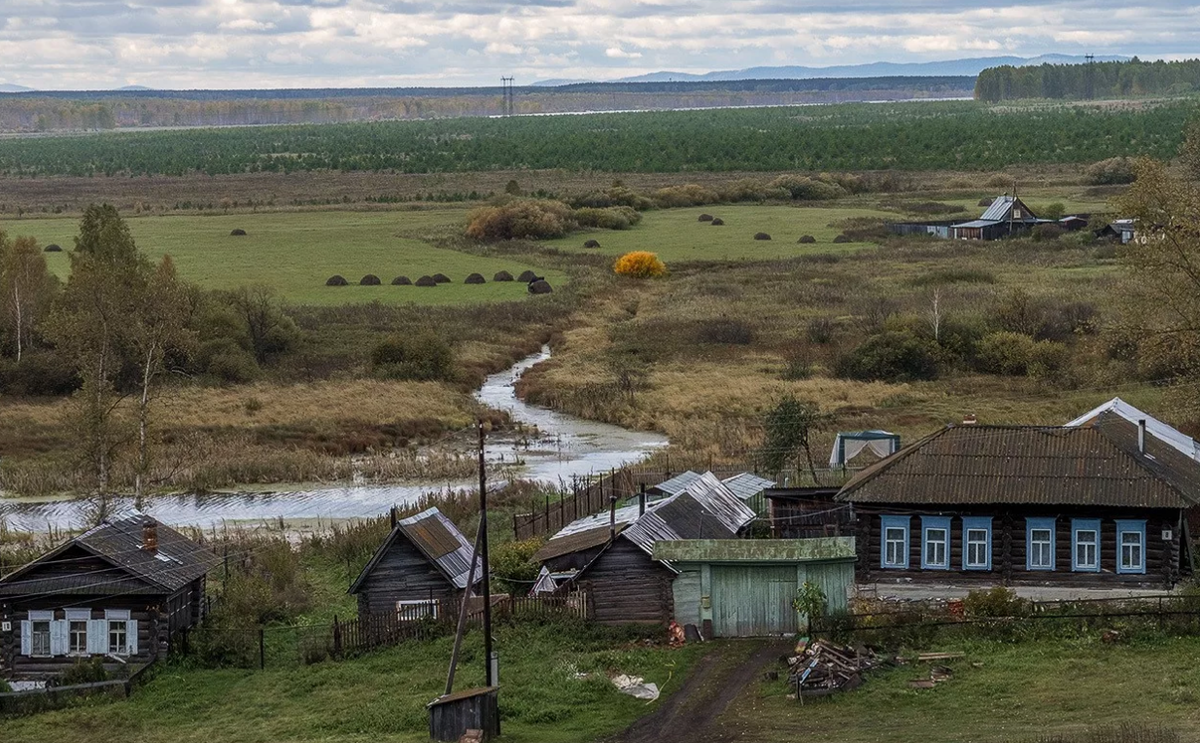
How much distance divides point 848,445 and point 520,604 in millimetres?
13109

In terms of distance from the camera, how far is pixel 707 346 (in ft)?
208

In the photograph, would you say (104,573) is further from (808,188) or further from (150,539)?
(808,188)

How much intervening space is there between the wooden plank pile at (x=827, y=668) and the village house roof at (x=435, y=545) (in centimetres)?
664

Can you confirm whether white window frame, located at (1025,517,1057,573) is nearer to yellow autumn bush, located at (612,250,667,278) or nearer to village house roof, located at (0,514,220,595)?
village house roof, located at (0,514,220,595)

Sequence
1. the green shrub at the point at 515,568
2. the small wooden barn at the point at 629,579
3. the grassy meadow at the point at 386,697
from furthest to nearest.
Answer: the green shrub at the point at 515,568
the small wooden barn at the point at 629,579
the grassy meadow at the point at 386,697

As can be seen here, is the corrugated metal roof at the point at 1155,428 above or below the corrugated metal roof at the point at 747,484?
above

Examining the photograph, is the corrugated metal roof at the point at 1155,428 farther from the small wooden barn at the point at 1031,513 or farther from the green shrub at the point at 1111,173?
the green shrub at the point at 1111,173

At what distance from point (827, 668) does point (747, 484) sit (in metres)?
12.6

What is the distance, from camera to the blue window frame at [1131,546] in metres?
29.8

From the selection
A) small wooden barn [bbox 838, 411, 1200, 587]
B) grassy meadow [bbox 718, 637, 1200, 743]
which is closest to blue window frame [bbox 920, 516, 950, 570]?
small wooden barn [bbox 838, 411, 1200, 587]

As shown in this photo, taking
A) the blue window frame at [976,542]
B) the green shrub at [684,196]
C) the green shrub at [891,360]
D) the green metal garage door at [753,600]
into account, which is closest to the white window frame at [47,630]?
the green metal garage door at [753,600]

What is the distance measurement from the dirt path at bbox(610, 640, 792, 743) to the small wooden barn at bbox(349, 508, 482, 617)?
519cm

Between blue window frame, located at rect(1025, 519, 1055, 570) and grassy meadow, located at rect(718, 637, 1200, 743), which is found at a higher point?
blue window frame, located at rect(1025, 519, 1055, 570)

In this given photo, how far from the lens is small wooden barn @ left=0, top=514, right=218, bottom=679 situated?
2834 cm
